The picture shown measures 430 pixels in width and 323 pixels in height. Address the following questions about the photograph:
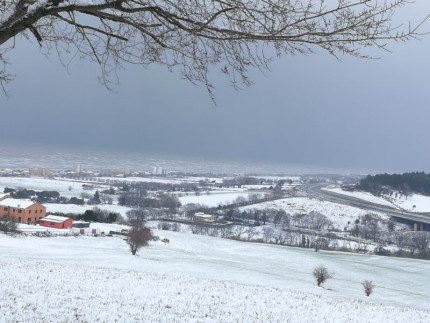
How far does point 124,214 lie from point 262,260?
102ft

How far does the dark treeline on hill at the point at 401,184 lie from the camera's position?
10044 cm

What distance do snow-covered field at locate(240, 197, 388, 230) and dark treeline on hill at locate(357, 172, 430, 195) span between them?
26.1 m

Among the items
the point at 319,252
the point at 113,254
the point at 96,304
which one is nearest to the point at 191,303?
the point at 96,304

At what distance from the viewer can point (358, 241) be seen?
2010 inches

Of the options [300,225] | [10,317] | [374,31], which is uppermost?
[374,31]

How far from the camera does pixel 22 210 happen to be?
149 feet

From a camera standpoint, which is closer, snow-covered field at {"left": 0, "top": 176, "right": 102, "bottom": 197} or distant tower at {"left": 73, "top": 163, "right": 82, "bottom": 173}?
snow-covered field at {"left": 0, "top": 176, "right": 102, "bottom": 197}

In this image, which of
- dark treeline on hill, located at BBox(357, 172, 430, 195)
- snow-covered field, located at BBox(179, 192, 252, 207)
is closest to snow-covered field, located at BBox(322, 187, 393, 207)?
dark treeline on hill, located at BBox(357, 172, 430, 195)

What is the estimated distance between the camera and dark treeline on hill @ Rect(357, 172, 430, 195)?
100438 millimetres

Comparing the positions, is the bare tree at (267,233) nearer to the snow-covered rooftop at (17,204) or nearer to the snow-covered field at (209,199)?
the snow-covered field at (209,199)

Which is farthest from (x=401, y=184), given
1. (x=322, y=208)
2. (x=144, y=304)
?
(x=144, y=304)

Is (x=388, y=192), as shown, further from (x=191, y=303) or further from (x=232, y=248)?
(x=191, y=303)

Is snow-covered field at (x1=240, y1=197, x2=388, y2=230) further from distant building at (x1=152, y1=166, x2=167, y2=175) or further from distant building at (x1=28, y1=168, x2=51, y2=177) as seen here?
distant building at (x1=152, y1=166, x2=167, y2=175)

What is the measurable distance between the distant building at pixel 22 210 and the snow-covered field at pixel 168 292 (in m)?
15.1
